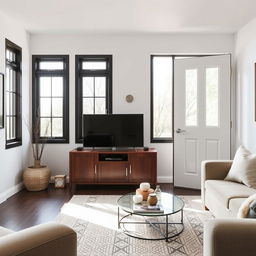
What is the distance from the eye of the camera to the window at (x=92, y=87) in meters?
5.02

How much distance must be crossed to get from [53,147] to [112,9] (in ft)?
8.68

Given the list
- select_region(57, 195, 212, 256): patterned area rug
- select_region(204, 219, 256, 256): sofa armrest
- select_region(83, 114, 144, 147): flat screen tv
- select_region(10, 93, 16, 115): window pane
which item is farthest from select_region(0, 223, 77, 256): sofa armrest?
select_region(10, 93, 16, 115): window pane

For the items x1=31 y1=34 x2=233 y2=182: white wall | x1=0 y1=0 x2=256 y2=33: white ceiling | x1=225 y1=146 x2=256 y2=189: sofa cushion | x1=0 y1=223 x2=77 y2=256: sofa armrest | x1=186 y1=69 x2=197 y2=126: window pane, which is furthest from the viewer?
x1=31 y1=34 x2=233 y2=182: white wall

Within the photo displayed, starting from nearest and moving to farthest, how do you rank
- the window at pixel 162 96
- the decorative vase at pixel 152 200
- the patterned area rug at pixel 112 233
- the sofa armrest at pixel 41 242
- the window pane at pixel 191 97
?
the sofa armrest at pixel 41 242, the patterned area rug at pixel 112 233, the decorative vase at pixel 152 200, the window pane at pixel 191 97, the window at pixel 162 96

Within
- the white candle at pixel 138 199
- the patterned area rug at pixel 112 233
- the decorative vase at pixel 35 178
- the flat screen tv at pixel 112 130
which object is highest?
the flat screen tv at pixel 112 130

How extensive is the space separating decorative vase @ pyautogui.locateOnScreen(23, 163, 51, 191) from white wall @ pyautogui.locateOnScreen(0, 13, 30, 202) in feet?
0.56

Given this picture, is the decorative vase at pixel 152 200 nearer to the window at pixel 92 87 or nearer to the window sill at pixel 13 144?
the window sill at pixel 13 144

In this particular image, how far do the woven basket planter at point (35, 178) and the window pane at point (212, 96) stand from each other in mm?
2929

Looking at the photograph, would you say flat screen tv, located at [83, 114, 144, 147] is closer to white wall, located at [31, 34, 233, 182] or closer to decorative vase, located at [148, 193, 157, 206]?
white wall, located at [31, 34, 233, 182]

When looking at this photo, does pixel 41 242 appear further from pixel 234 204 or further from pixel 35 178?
pixel 35 178

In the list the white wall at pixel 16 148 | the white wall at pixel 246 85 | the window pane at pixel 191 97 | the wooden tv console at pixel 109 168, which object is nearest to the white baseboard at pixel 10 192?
the white wall at pixel 16 148

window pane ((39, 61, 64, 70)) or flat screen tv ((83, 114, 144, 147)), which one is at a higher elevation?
window pane ((39, 61, 64, 70))

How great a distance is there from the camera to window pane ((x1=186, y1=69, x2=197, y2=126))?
4633 millimetres

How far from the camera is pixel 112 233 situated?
2.78m
